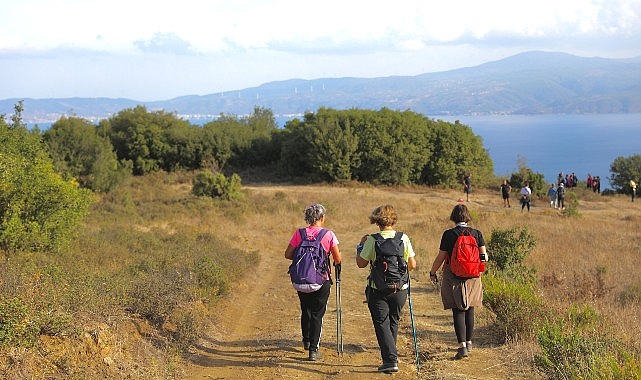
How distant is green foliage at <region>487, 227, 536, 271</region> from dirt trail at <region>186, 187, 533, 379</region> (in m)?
1.77

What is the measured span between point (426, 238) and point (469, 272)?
10840 millimetres

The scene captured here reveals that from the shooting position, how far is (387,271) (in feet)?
19.1

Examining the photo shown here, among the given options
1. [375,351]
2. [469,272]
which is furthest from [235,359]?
[469,272]

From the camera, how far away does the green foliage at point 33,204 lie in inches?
425

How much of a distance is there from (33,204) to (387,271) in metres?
8.51

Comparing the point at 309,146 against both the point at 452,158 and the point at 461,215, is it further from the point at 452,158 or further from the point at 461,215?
the point at 461,215

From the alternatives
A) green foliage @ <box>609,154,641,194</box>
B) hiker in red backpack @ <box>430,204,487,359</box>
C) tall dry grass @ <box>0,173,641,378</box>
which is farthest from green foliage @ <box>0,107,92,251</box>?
green foliage @ <box>609,154,641,194</box>

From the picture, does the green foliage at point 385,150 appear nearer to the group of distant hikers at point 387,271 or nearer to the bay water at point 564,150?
the group of distant hikers at point 387,271

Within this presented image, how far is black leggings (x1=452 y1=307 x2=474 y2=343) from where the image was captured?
6.36 m

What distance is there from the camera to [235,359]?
6.64 metres

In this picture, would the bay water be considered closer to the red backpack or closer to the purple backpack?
the red backpack

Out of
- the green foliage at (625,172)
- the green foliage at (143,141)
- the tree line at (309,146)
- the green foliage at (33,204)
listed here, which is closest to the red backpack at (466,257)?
the green foliage at (33,204)

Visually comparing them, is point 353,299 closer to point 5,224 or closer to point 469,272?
point 469,272

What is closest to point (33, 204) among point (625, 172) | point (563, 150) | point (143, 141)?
point (143, 141)
